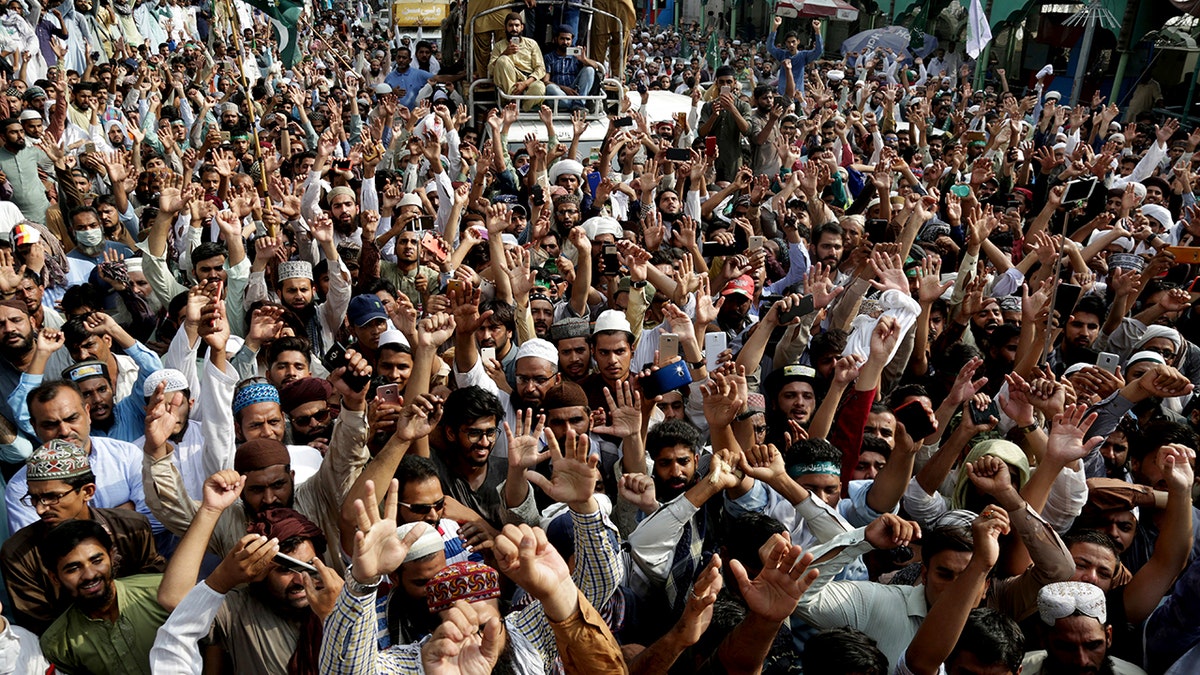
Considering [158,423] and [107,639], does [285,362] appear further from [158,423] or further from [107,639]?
[107,639]

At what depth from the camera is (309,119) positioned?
10.8 m

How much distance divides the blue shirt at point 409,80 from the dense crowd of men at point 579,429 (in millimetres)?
5475

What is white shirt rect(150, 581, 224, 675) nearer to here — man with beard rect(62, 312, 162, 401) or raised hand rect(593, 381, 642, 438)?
raised hand rect(593, 381, 642, 438)

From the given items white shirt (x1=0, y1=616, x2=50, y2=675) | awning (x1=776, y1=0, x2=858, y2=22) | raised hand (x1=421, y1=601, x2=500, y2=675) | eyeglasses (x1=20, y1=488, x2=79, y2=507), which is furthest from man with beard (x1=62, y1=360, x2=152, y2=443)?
awning (x1=776, y1=0, x2=858, y2=22)

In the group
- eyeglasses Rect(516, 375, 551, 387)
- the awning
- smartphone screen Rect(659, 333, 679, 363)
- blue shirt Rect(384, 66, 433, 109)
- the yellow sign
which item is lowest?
eyeglasses Rect(516, 375, 551, 387)

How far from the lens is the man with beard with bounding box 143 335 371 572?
2977 millimetres

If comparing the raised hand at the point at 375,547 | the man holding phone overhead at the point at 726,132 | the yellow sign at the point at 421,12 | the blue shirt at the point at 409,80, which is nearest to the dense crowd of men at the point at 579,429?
the raised hand at the point at 375,547

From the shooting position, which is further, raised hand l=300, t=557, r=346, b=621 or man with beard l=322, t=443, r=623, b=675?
raised hand l=300, t=557, r=346, b=621

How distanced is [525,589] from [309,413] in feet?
5.88

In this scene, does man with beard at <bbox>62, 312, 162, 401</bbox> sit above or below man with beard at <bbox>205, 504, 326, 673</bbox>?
above

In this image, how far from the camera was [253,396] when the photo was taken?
351 centimetres

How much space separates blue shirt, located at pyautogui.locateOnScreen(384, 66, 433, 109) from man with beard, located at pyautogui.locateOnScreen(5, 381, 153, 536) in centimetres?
1021

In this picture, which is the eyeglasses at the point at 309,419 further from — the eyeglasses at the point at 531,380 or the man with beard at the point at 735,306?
the man with beard at the point at 735,306

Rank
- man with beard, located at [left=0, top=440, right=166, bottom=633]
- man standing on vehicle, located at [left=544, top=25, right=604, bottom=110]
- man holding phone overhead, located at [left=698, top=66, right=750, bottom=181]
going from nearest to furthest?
man with beard, located at [left=0, top=440, right=166, bottom=633] < man holding phone overhead, located at [left=698, top=66, right=750, bottom=181] < man standing on vehicle, located at [left=544, top=25, right=604, bottom=110]
